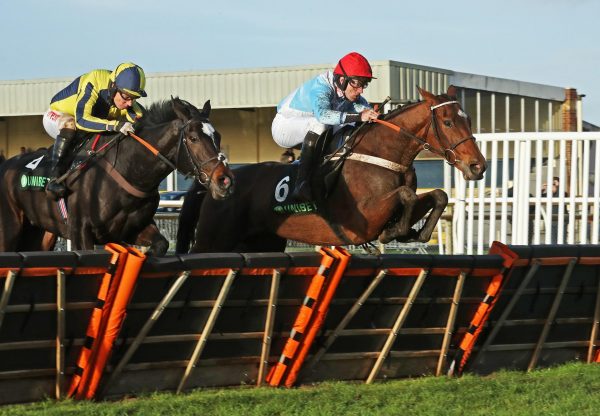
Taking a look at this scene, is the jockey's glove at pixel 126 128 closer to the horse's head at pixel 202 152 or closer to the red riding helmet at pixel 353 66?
the horse's head at pixel 202 152

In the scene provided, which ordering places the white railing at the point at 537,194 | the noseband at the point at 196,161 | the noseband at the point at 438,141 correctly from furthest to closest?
the white railing at the point at 537,194 < the noseband at the point at 438,141 < the noseband at the point at 196,161

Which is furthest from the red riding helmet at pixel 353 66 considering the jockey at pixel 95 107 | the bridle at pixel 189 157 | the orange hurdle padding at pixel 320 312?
the orange hurdle padding at pixel 320 312

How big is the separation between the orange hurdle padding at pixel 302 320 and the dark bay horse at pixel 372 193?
171 centimetres

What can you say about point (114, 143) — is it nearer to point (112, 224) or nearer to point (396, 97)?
point (112, 224)

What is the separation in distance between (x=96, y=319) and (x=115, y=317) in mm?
103

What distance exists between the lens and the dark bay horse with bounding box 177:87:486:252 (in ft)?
27.5

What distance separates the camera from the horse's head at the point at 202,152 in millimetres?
Answer: 7750

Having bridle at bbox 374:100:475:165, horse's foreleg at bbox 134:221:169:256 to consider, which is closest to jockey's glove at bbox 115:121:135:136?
horse's foreleg at bbox 134:221:169:256

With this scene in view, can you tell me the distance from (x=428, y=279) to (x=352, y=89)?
7.73ft

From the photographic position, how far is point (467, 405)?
20.6ft

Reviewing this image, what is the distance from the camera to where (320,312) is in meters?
6.72

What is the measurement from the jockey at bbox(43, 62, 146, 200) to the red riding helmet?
1.59 meters

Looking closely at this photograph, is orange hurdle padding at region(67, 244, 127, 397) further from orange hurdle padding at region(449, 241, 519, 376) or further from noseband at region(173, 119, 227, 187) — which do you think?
orange hurdle padding at region(449, 241, 519, 376)

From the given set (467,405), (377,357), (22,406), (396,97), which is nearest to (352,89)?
(377,357)
